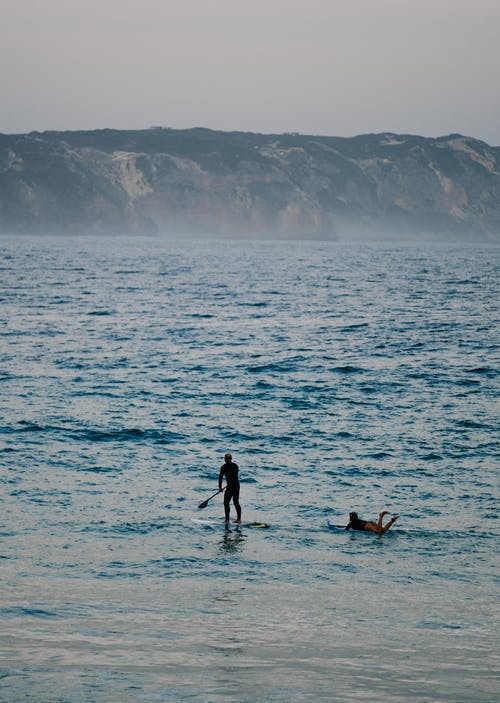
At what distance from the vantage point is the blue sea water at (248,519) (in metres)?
13.5

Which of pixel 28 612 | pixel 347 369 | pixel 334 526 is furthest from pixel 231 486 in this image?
pixel 347 369

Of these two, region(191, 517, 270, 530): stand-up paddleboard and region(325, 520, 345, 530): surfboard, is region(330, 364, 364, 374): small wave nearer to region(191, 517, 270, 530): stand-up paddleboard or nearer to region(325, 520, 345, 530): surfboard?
region(325, 520, 345, 530): surfboard

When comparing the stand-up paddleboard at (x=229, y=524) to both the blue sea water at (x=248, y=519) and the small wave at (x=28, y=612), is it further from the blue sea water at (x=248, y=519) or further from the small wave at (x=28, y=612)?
the small wave at (x=28, y=612)

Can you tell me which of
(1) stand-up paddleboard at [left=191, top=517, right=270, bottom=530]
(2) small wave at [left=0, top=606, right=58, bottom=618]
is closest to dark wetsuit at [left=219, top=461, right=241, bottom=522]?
(1) stand-up paddleboard at [left=191, top=517, right=270, bottom=530]

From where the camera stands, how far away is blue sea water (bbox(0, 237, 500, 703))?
13.5 m

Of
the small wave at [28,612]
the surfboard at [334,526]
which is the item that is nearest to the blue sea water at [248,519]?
the small wave at [28,612]

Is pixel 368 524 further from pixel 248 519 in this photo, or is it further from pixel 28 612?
pixel 28 612

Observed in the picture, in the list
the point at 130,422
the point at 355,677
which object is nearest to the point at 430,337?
the point at 130,422

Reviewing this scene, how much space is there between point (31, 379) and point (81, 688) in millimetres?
31414

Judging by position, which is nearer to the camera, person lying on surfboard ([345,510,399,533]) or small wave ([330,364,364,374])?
person lying on surfboard ([345,510,399,533])

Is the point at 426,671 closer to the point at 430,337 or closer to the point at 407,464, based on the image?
the point at 407,464

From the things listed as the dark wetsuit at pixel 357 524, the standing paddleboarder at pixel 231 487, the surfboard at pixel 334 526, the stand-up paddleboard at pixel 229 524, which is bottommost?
the stand-up paddleboard at pixel 229 524

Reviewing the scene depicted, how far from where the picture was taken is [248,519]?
2303 cm

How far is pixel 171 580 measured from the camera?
18016 millimetres
